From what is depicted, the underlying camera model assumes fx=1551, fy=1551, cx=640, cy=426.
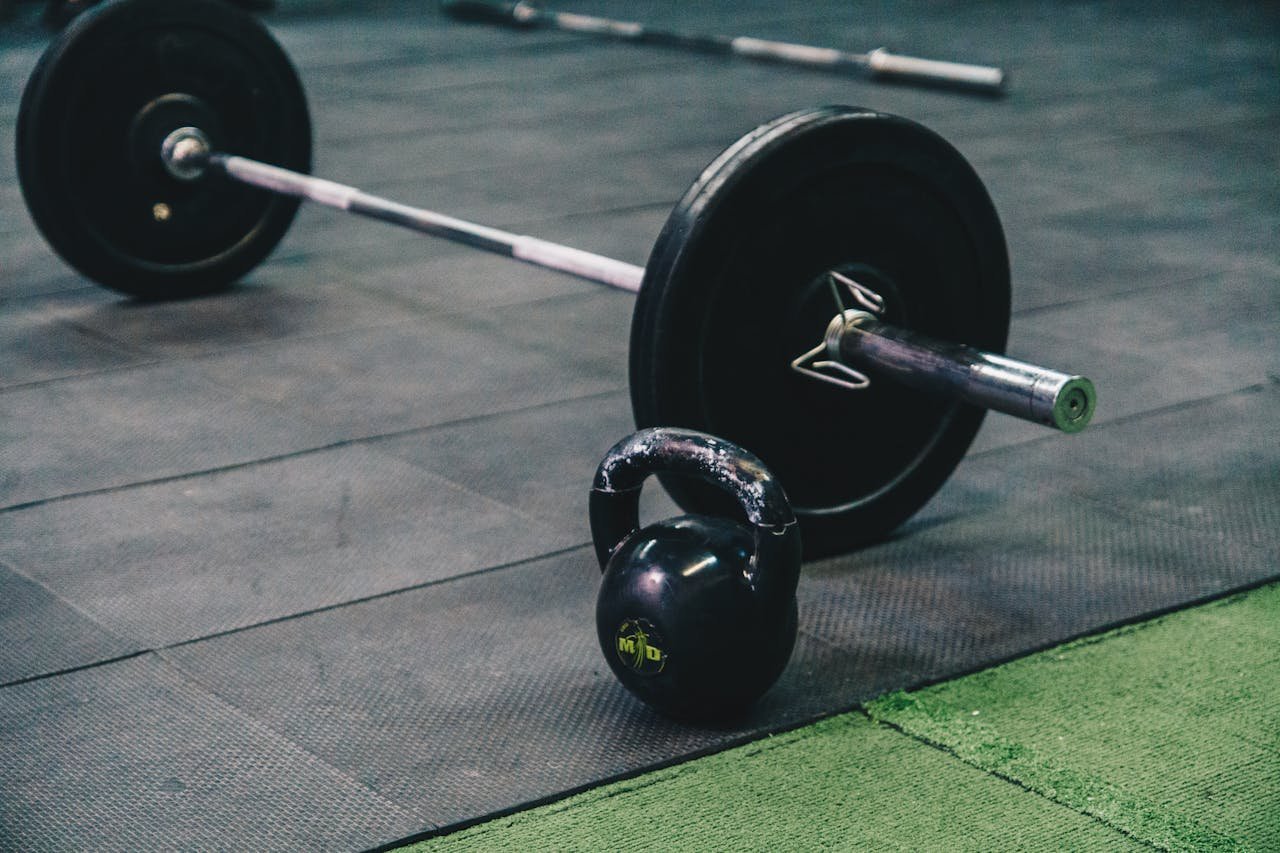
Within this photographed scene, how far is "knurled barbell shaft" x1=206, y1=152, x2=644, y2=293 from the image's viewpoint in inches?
114

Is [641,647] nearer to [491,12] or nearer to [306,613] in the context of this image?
[306,613]

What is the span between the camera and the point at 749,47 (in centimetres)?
776

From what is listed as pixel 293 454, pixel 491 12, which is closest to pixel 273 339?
pixel 293 454

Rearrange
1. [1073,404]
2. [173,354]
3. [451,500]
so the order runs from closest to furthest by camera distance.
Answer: [1073,404], [451,500], [173,354]

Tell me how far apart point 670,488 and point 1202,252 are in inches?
106

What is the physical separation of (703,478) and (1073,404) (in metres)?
0.54

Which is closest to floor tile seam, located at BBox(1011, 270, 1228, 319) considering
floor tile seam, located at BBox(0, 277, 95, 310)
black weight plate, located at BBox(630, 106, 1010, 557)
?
black weight plate, located at BBox(630, 106, 1010, 557)

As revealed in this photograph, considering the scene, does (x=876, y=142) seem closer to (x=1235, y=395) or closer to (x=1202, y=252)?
(x=1235, y=395)

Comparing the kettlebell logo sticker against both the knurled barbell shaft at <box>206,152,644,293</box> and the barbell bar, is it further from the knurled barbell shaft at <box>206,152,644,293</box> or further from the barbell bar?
the barbell bar

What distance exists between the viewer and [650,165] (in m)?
5.78

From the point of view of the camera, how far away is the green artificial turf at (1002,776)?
184 cm

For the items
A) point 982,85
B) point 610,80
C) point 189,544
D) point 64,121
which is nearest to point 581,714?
point 189,544

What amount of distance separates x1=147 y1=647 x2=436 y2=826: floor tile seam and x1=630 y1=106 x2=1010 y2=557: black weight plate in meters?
0.69

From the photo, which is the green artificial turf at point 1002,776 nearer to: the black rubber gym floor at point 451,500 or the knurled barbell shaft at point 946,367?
the black rubber gym floor at point 451,500
